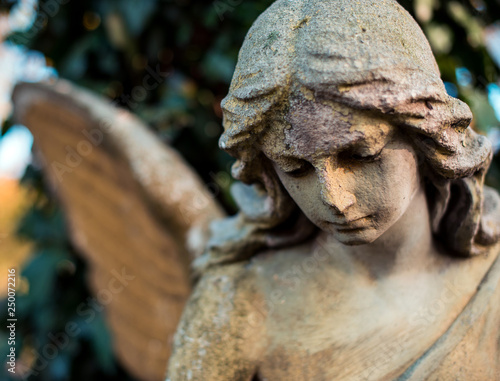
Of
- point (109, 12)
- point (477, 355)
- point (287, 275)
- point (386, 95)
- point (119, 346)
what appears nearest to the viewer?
point (386, 95)

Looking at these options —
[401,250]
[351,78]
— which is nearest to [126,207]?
[401,250]

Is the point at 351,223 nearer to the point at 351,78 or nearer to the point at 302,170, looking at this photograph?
the point at 302,170

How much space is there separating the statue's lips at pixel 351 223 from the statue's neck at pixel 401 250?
0.48 feet

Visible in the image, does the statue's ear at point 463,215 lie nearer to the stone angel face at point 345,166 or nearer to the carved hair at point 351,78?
the carved hair at point 351,78

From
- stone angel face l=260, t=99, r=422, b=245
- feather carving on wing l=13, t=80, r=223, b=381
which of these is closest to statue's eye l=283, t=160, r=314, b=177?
stone angel face l=260, t=99, r=422, b=245

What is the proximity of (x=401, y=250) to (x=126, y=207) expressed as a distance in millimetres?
993

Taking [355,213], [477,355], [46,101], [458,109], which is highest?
[458,109]

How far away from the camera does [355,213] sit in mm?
845

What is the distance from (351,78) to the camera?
742 mm

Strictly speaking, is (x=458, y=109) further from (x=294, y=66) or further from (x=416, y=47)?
(x=294, y=66)

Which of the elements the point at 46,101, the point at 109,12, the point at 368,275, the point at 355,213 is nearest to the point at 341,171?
the point at 355,213

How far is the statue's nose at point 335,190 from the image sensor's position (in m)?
0.81

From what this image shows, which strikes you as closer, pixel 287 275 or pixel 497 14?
pixel 287 275

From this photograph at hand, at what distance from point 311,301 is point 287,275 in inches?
3.1
